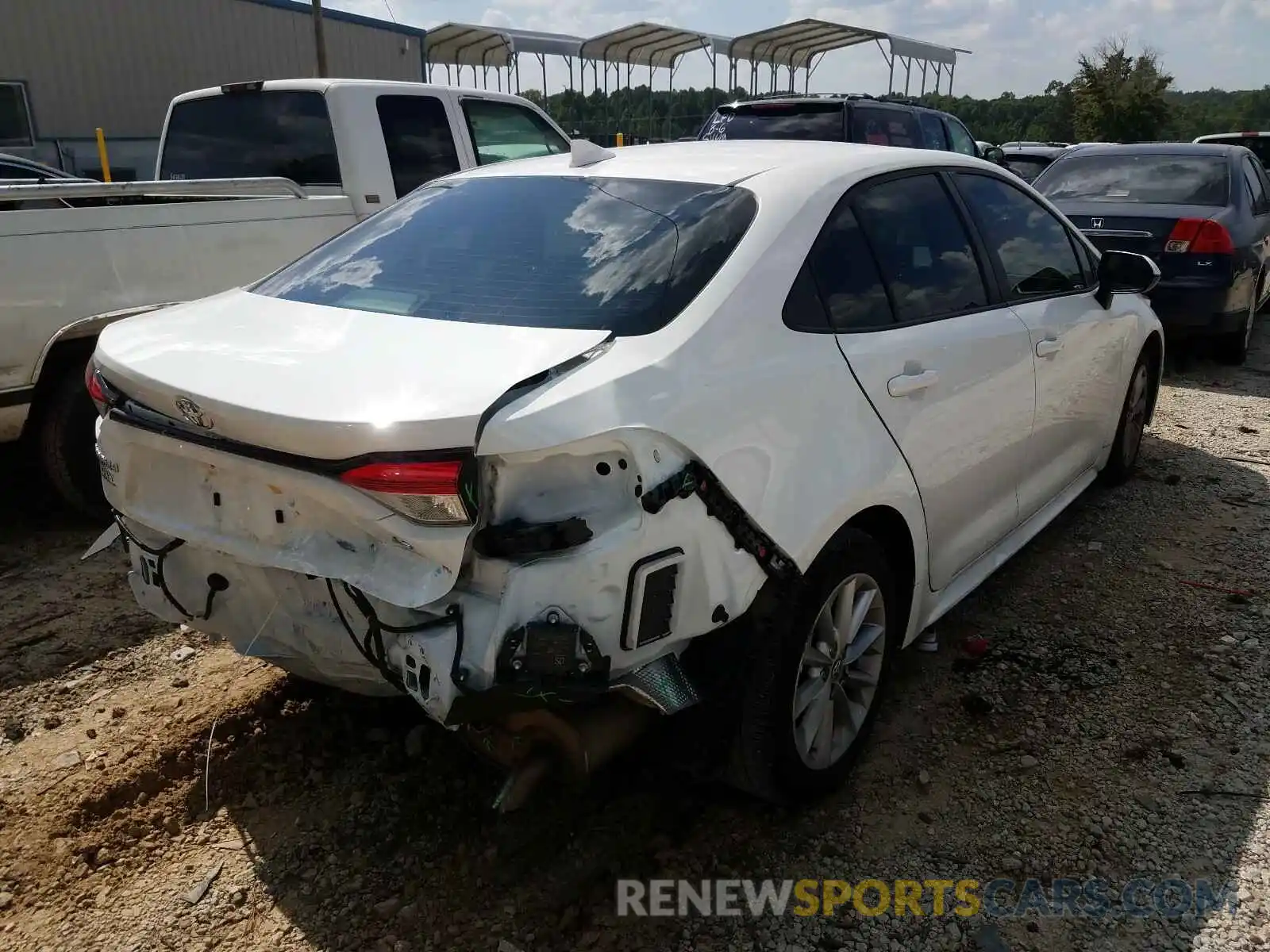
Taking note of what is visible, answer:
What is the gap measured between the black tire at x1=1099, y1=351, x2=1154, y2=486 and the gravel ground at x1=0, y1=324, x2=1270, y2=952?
1.21 m

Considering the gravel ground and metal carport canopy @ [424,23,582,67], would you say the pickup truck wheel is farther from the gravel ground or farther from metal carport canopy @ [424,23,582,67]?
metal carport canopy @ [424,23,582,67]

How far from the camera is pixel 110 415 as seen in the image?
2391 mm

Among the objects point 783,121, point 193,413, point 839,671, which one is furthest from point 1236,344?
point 193,413

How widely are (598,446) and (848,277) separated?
1.10 m

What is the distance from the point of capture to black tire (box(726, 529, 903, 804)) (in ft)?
7.54

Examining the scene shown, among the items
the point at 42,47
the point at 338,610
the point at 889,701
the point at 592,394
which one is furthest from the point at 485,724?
the point at 42,47

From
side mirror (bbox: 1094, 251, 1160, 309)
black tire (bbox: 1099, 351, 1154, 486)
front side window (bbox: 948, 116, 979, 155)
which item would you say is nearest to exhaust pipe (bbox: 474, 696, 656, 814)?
side mirror (bbox: 1094, 251, 1160, 309)

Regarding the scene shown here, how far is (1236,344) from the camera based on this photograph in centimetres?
766

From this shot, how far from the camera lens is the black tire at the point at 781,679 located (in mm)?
2299

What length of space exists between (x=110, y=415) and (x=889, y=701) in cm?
243

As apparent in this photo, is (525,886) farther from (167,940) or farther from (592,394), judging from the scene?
(592,394)

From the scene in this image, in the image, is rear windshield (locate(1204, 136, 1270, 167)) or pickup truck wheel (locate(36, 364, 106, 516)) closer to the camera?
pickup truck wheel (locate(36, 364, 106, 516))

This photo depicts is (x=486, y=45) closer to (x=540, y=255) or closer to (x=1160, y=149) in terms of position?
(x=1160, y=149)

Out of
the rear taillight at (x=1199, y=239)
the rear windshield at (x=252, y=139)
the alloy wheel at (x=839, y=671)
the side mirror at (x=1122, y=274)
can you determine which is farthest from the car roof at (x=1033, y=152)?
the alloy wheel at (x=839, y=671)
